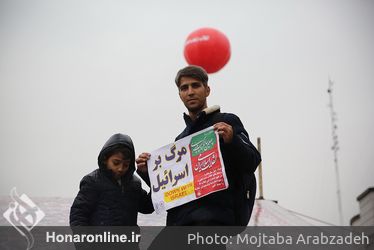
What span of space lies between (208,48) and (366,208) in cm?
518

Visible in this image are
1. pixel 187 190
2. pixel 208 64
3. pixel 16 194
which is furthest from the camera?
pixel 208 64

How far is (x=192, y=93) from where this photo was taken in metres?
2.32

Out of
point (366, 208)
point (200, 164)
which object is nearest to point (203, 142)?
point (200, 164)

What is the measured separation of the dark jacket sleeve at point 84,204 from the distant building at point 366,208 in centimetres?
691

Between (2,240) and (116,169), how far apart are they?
2173 millimetres

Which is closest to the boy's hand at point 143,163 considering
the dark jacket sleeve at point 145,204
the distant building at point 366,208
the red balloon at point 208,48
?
the dark jacket sleeve at point 145,204

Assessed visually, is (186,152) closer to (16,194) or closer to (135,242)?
(135,242)

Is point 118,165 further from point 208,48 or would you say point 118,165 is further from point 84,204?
point 208,48

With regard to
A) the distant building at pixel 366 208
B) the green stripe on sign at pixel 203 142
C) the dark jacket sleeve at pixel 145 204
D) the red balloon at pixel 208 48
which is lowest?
the distant building at pixel 366 208

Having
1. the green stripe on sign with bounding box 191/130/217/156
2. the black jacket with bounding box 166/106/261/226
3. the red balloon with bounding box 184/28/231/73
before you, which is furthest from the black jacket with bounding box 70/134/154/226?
the red balloon with bounding box 184/28/231/73

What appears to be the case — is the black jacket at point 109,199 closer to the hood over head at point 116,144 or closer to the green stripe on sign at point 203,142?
the hood over head at point 116,144

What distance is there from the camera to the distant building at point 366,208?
26.2ft

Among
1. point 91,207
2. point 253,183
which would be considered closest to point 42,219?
point 91,207

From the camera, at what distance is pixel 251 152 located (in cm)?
206
